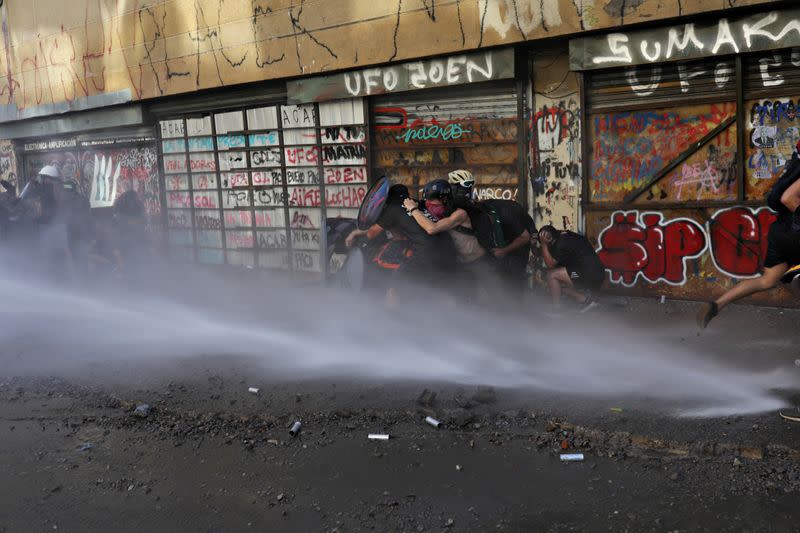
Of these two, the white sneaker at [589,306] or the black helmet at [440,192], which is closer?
the black helmet at [440,192]

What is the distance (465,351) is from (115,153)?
12.2 meters

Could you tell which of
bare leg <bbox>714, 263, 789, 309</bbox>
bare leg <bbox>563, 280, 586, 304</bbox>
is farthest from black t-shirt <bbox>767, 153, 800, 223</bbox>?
bare leg <bbox>563, 280, 586, 304</bbox>

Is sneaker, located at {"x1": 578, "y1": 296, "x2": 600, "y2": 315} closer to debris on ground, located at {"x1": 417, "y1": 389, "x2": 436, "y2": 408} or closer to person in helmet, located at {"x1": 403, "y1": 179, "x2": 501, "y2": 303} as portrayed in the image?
person in helmet, located at {"x1": 403, "y1": 179, "x2": 501, "y2": 303}

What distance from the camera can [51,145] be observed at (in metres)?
18.6

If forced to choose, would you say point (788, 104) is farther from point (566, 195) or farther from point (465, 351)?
point (465, 351)

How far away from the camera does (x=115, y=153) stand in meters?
16.5

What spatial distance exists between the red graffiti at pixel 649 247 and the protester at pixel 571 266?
0.39 metres

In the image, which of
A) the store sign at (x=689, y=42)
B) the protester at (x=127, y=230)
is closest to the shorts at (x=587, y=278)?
the store sign at (x=689, y=42)

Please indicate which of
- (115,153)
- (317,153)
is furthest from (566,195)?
(115,153)

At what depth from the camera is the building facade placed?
311 inches

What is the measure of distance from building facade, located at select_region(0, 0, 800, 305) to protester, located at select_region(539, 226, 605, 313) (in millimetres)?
574

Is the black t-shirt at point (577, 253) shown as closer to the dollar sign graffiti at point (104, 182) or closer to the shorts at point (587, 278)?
the shorts at point (587, 278)

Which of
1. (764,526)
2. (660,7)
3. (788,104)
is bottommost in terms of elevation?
(764,526)

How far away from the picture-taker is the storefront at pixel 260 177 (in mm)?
11617
